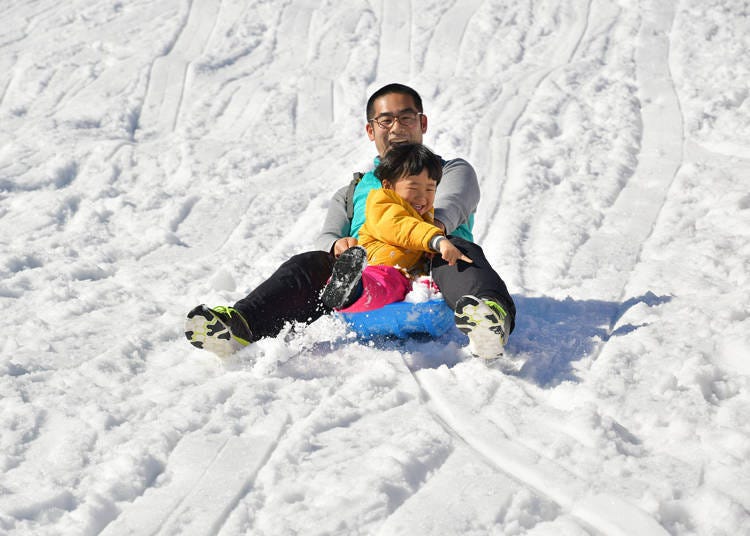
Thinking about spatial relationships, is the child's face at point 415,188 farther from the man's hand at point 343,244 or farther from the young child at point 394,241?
the man's hand at point 343,244

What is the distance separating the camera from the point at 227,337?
Answer: 232 cm

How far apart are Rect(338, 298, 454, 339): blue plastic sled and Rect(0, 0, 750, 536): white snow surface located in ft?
0.20

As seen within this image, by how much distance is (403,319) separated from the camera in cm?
248

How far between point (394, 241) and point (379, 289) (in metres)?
0.17

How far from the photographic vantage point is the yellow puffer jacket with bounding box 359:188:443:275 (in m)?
2.46

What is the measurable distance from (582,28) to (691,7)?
93 cm

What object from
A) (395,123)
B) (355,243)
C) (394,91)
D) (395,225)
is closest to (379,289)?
(395,225)

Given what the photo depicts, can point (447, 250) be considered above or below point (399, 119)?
below

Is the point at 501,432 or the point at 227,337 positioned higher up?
the point at 227,337

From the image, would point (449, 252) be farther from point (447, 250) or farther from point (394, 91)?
point (394, 91)

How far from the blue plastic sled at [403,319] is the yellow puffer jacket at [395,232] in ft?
0.59

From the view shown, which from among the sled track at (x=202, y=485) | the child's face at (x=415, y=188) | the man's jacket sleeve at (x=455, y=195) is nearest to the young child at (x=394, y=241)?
the child's face at (x=415, y=188)

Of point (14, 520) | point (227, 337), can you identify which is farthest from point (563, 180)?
point (14, 520)

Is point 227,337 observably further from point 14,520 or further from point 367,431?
point 14,520
